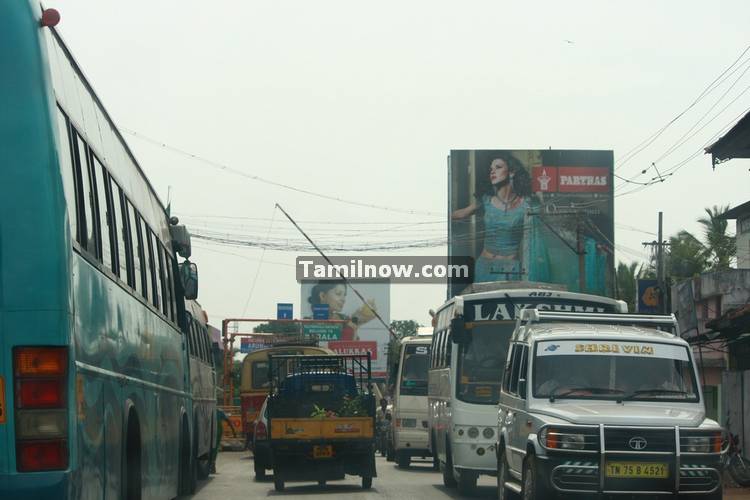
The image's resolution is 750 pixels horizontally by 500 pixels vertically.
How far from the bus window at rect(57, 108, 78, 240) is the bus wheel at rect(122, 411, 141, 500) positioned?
2592 millimetres

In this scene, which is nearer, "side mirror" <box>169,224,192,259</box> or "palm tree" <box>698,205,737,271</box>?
"side mirror" <box>169,224,192,259</box>

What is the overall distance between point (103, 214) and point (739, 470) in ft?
50.1

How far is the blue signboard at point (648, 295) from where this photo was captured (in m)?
36.5

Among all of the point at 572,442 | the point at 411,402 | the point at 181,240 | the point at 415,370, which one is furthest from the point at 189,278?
the point at 415,370

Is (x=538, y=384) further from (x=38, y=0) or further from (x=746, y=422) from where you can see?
(x=746, y=422)

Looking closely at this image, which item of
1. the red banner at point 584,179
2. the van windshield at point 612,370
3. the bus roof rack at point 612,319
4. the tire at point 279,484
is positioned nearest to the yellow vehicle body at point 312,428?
the tire at point 279,484

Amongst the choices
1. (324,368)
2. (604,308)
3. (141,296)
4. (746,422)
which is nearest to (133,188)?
(141,296)

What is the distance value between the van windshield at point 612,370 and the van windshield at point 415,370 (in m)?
16.3

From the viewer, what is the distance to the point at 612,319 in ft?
46.8

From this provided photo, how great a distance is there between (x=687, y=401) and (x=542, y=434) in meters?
1.87

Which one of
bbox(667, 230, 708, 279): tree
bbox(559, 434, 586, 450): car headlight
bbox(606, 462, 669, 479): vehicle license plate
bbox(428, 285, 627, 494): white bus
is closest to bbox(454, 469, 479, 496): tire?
bbox(428, 285, 627, 494): white bus

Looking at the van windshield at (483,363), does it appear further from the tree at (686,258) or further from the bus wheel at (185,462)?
the tree at (686,258)

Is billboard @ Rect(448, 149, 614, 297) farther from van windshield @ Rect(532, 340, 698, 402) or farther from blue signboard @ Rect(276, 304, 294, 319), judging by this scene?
van windshield @ Rect(532, 340, 698, 402)

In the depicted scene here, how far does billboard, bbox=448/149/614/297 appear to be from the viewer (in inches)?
2589
